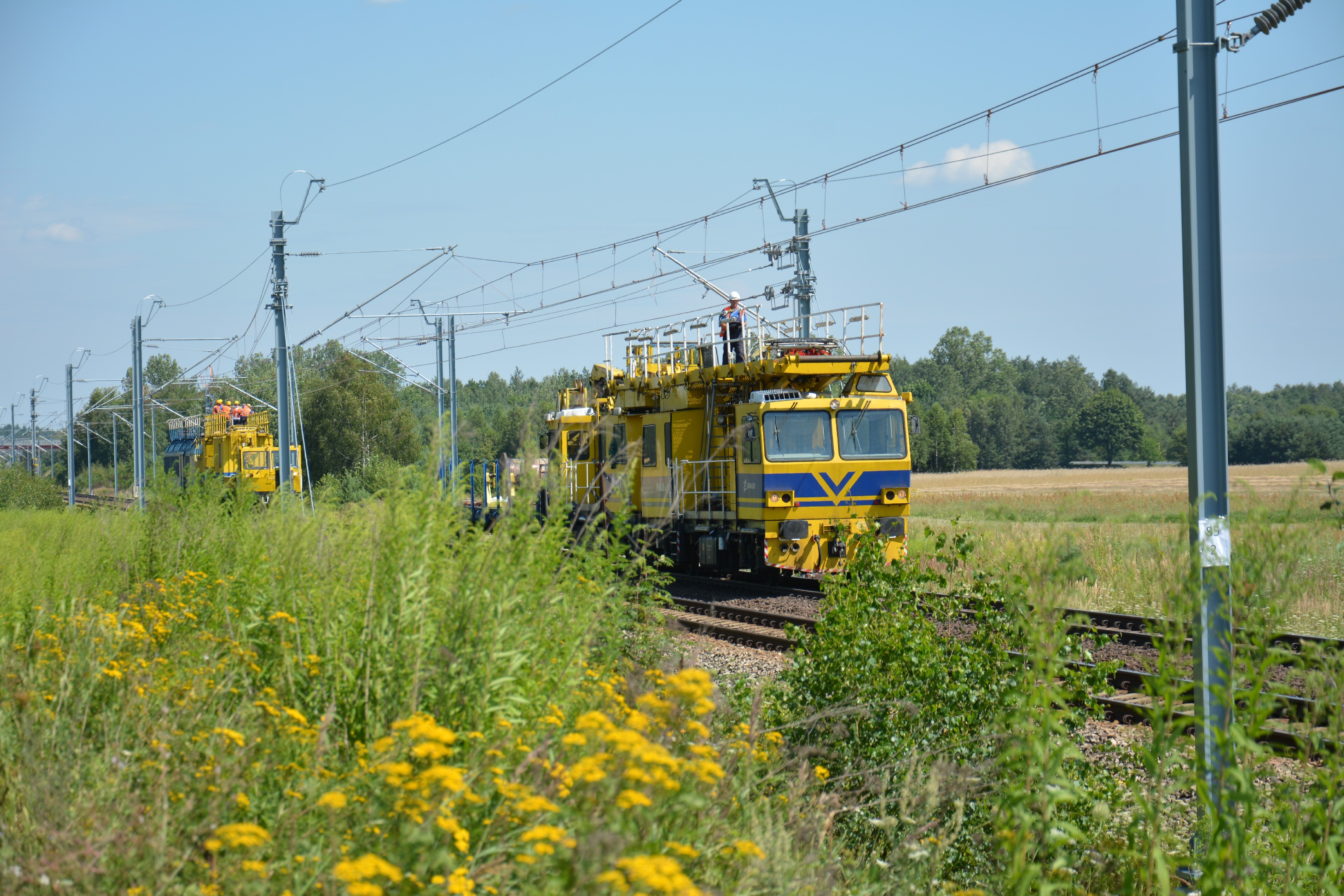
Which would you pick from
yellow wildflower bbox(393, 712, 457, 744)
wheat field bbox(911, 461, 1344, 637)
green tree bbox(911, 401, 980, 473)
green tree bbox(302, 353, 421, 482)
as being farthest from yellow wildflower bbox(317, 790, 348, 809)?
green tree bbox(911, 401, 980, 473)

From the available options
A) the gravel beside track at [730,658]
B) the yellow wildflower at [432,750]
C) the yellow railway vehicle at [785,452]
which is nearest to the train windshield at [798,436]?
the yellow railway vehicle at [785,452]

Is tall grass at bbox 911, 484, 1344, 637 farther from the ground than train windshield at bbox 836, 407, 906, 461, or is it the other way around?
train windshield at bbox 836, 407, 906, 461

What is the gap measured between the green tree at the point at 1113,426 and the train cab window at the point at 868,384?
349ft

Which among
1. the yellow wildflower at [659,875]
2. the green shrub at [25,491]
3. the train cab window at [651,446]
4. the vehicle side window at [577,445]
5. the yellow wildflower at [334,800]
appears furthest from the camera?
the green shrub at [25,491]

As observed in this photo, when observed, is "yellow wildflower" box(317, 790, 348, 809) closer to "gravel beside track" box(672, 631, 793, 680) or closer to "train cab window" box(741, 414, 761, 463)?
"gravel beside track" box(672, 631, 793, 680)

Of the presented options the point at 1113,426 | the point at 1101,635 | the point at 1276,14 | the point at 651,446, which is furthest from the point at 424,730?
the point at 1113,426

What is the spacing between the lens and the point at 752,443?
52.3 feet

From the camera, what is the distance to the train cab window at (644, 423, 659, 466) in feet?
60.3

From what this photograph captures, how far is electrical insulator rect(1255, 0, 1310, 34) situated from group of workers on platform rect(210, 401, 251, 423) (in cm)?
4157

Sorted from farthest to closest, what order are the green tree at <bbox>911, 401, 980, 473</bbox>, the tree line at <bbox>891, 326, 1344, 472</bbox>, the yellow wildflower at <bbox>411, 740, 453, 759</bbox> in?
the green tree at <bbox>911, 401, 980, 473</bbox> → the tree line at <bbox>891, 326, 1344, 472</bbox> → the yellow wildflower at <bbox>411, 740, 453, 759</bbox>

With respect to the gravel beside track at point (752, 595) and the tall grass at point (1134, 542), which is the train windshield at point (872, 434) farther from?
the gravel beside track at point (752, 595)

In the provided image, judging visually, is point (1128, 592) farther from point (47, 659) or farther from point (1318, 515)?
point (47, 659)

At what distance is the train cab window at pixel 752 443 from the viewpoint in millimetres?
15680

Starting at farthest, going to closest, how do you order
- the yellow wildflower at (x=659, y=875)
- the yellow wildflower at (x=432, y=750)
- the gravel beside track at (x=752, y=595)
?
the gravel beside track at (x=752, y=595) < the yellow wildflower at (x=432, y=750) < the yellow wildflower at (x=659, y=875)
